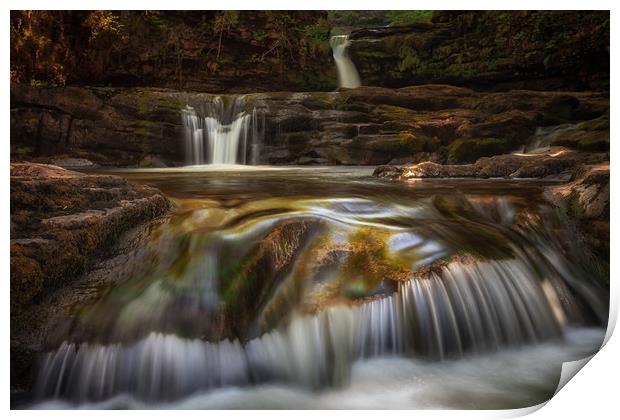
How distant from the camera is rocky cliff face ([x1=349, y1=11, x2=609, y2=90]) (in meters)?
4.09

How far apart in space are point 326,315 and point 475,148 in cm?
229

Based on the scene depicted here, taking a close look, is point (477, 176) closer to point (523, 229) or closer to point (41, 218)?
point (523, 229)

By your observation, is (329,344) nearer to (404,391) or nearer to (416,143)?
(404,391)

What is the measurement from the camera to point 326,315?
120 inches

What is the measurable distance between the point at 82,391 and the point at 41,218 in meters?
1.25

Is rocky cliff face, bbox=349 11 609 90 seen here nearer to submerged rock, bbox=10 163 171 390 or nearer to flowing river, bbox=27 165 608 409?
flowing river, bbox=27 165 608 409

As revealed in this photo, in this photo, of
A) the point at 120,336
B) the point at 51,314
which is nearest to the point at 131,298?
Result: the point at 120,336

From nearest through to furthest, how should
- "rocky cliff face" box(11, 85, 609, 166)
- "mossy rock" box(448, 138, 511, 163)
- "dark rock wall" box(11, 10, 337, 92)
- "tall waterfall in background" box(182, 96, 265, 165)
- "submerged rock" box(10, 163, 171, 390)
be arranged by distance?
"submerged rock" box(10, 163, 171, 390)
"dark rock wall" box(11, 10, 337, 92)
"rocky cliff face" box(11, 85, 609, 166)
"mossy rock" box(448, 138, 511, 163)
"tall waterfall in background" box(182, 96, 265, 165)

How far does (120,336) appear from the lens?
9.74 feet

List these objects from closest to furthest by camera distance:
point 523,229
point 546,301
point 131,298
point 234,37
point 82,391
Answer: point 82,391, point 131,298, point 546,301, point 523,229, point 234,37

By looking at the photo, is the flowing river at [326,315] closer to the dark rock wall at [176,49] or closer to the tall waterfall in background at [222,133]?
the tall waterfall in background at [222,133]

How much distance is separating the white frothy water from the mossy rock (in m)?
1.89

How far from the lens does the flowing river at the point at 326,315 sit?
2939 mm

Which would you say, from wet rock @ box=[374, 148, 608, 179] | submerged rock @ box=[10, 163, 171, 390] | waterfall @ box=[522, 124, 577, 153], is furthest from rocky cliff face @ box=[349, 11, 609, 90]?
submerged rock @ box=[10, 163, 171, 390]
